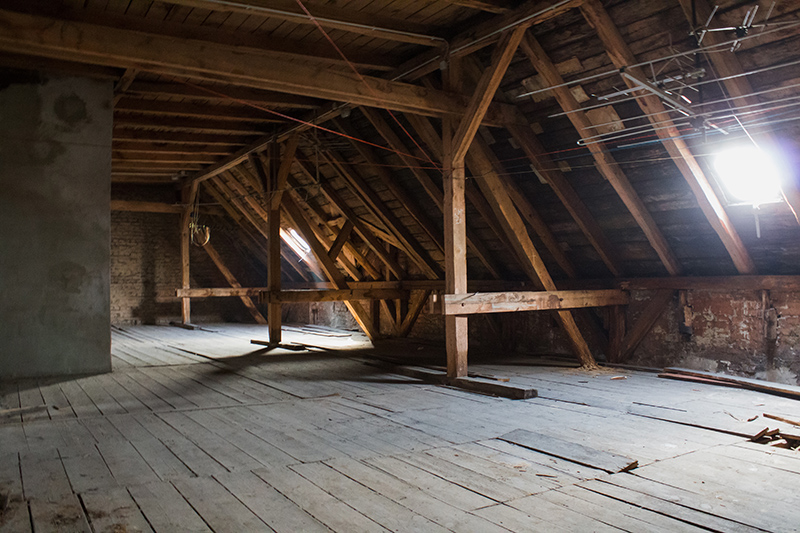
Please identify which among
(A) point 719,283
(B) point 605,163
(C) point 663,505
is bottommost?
(C) point 663,505

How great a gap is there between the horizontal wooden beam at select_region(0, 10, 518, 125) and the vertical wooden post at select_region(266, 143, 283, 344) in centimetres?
320

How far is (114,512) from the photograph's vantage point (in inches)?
91.8

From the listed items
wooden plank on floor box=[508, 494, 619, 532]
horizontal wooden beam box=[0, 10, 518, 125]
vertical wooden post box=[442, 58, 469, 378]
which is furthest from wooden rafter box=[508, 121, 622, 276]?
wooden plank on floor box=[508, 494, 619, 532]

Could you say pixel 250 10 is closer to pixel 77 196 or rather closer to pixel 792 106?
pixel 77 196

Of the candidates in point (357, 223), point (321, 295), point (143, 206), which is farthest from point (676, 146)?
point (143, 206)

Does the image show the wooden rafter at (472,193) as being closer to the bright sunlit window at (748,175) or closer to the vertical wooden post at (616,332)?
the vertical wooden post at (616,332)

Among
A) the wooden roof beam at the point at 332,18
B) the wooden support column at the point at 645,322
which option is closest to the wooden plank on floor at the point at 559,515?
the wooden roof beam at the point at 332,18

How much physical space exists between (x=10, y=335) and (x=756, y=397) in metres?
6.11

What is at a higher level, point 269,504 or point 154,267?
point 154,267

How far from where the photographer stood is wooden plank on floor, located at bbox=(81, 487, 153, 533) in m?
2.19

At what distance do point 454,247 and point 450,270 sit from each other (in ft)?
0.67

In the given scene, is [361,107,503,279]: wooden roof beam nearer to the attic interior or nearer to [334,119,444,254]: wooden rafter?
the attic interior

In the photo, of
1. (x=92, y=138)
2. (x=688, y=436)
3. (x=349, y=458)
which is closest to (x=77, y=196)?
(x=92, y=138)

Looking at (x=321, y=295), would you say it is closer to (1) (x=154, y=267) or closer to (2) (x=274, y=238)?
(2) (x=274, y=238)
